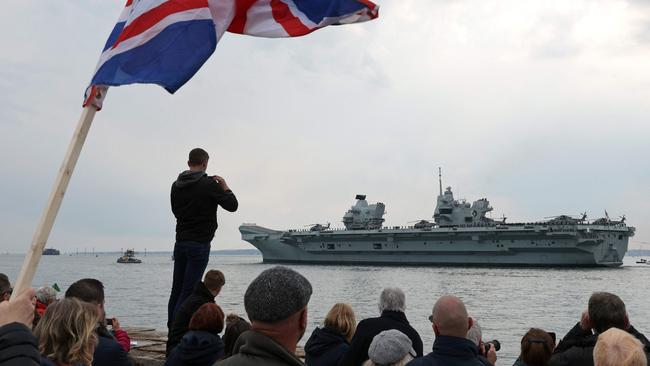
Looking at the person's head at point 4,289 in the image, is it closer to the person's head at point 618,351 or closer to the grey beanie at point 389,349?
the grey beanie at point 389,349

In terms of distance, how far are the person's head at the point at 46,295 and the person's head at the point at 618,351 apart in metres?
4.02

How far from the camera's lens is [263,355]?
188 centimetres

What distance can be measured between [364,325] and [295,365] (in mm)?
2475

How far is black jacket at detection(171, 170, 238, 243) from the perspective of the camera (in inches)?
199

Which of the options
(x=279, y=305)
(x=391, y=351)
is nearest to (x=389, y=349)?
(x=391, y=351)

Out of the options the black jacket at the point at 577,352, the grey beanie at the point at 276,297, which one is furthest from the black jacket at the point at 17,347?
the black jacket at the point at 577,352

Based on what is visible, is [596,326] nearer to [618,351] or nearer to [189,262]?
[618,351]

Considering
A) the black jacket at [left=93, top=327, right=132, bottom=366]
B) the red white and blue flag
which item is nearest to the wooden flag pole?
the red white and blue flag

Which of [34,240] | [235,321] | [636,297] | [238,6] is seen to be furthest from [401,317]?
[636,297]

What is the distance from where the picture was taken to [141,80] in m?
3.22

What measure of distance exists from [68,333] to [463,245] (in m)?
57.8

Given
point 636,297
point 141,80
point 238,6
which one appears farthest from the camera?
point 636,297

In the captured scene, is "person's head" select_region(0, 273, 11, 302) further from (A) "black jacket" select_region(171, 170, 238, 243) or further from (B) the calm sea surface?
(B) the calm sea surface

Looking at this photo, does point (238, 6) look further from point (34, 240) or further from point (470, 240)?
point (470, 240)
